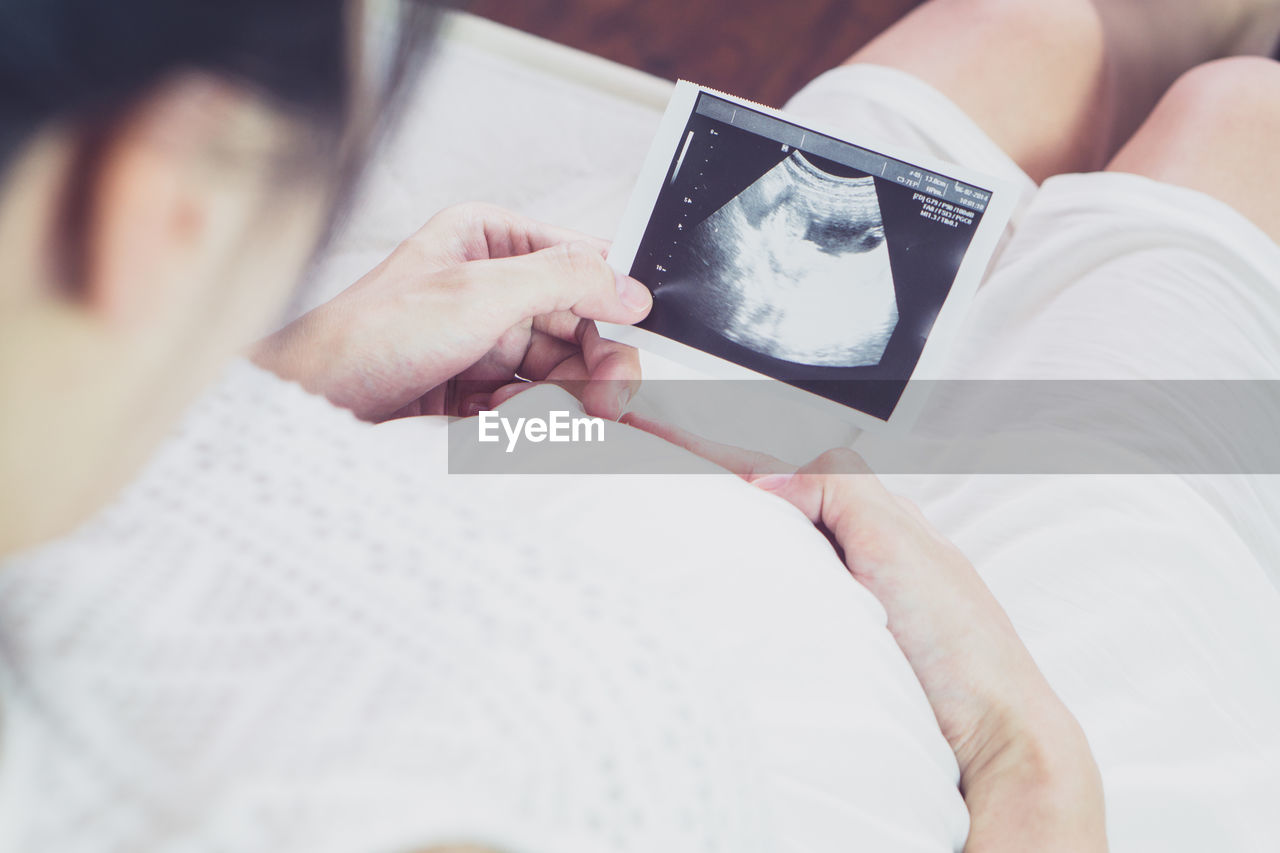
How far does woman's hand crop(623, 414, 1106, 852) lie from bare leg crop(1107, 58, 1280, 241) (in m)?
0.56

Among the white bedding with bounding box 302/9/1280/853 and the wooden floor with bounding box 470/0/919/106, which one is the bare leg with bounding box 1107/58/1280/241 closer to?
the white bedding with bounding box 302/9/1280/853

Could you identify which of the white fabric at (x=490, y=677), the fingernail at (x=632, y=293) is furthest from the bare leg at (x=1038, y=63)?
the white fabric at (x=490, y=677)

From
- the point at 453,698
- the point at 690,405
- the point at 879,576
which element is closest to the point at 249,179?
the point at 453,698

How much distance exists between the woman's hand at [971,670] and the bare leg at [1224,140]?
1.82ft

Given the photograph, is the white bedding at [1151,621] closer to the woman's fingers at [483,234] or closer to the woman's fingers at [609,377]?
the woman's fingers at [483,234]

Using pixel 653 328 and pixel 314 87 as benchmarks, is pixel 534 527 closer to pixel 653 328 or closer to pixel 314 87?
pixel 314 87

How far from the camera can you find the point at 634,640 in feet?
1.18

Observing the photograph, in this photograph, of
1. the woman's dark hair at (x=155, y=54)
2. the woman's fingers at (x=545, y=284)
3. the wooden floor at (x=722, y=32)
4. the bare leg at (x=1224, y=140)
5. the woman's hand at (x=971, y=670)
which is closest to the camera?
the woman's dark hair at (x=155, y=54)

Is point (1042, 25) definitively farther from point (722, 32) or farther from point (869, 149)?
point (722, 32)

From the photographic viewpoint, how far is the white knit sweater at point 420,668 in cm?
28

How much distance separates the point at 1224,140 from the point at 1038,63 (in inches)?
8.6

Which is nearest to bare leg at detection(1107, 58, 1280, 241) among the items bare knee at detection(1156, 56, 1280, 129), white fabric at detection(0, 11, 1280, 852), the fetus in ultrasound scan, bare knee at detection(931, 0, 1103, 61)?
bare knee at detection(1156, 56, 1280, 129)

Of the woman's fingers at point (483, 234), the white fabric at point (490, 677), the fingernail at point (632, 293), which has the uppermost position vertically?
the woman's fingers at point (483, 234)

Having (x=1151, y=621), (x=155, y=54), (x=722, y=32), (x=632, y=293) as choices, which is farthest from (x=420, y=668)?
(x=722, y=32)
